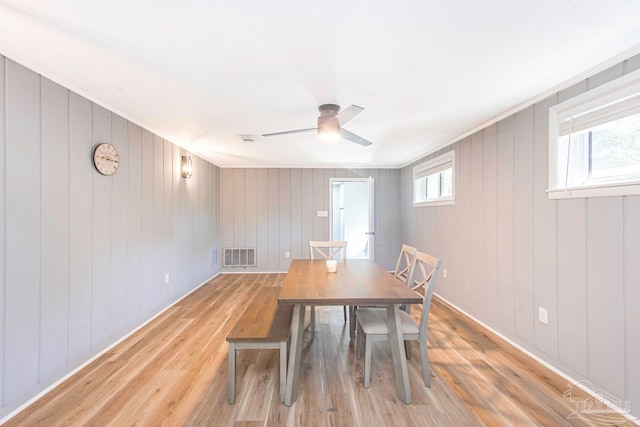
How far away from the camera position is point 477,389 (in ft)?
5.96

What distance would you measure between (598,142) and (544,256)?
0.91m

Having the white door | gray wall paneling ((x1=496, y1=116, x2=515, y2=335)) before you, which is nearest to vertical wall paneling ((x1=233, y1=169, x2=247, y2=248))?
the white door

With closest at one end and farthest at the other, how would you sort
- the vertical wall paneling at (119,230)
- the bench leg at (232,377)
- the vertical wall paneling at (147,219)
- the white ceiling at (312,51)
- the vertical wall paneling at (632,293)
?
the white ceiling at (312,51) → the vertical wall paneling at (632,293) → the bench leg at (232,377) → the vertical wall paneling at (119,230) → the vertical wall paneling at (147,219)

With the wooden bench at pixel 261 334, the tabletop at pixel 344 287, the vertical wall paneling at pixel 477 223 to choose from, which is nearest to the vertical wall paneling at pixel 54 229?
the wooden bench at pixel 261 334

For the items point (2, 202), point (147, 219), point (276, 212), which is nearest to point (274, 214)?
point (276, 212)

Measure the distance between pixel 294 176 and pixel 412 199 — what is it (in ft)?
7.80

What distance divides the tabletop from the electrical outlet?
4.14 ft

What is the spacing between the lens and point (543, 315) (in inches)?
83.7

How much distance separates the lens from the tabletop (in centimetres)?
161

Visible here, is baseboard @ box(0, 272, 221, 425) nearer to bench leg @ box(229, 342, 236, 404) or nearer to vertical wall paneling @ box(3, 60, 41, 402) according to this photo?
vertical wall paneling @ box(3, 60, 41, 402)

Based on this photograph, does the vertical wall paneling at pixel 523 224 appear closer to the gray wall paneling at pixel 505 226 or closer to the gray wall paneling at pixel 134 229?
the gray wall paneling at pixel 505 226

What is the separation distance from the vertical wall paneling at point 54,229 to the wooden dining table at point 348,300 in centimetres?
165

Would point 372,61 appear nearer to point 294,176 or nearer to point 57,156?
point 57,156

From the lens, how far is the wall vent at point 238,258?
17.6 ft
